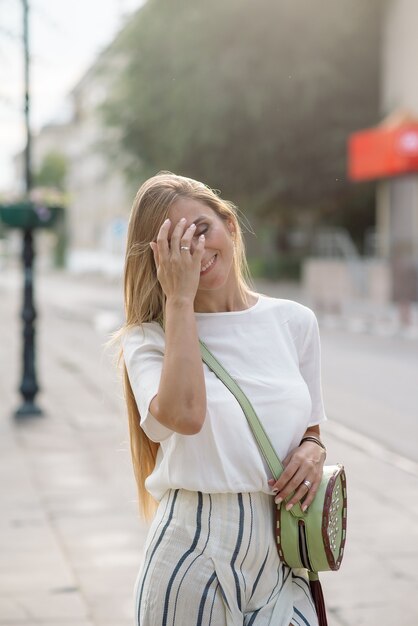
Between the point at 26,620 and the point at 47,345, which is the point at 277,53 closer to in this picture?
the point at 47,345

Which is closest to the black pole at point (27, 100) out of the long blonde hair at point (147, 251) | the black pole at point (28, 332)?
the black pole at point (28, 332)

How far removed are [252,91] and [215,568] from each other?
1218 inches

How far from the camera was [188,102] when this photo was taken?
108ft

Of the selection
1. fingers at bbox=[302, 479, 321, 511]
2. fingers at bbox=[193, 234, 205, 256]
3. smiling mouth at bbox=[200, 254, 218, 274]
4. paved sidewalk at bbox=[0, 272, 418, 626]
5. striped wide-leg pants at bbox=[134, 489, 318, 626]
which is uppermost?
fingers at bbox=[193, 234, 205, 256]

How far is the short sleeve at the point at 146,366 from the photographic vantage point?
2117 mm

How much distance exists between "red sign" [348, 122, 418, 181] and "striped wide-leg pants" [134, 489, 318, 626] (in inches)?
1037

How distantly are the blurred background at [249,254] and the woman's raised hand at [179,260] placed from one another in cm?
55

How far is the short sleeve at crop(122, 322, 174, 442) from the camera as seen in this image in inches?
83.4

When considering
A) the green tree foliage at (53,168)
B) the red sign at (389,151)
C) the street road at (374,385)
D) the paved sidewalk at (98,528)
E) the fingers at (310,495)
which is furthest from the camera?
the green tree foliage at (53,168)

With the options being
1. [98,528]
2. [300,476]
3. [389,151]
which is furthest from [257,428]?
[389,151]

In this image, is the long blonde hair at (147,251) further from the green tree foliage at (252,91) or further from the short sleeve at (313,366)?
the green tree foliage at (252,91)

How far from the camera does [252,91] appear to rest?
32.2 metres

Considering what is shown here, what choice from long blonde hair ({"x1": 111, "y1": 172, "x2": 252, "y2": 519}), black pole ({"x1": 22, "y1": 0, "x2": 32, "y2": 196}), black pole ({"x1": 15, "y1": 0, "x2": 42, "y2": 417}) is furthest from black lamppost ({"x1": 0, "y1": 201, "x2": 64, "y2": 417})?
long blonde hair ({"x1": 111, "y1": 172, "x2": 252, "y2": 519})

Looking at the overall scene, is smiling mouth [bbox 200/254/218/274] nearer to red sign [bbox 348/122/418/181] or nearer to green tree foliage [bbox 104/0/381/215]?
red sign [bbox 348/122/418/181]
